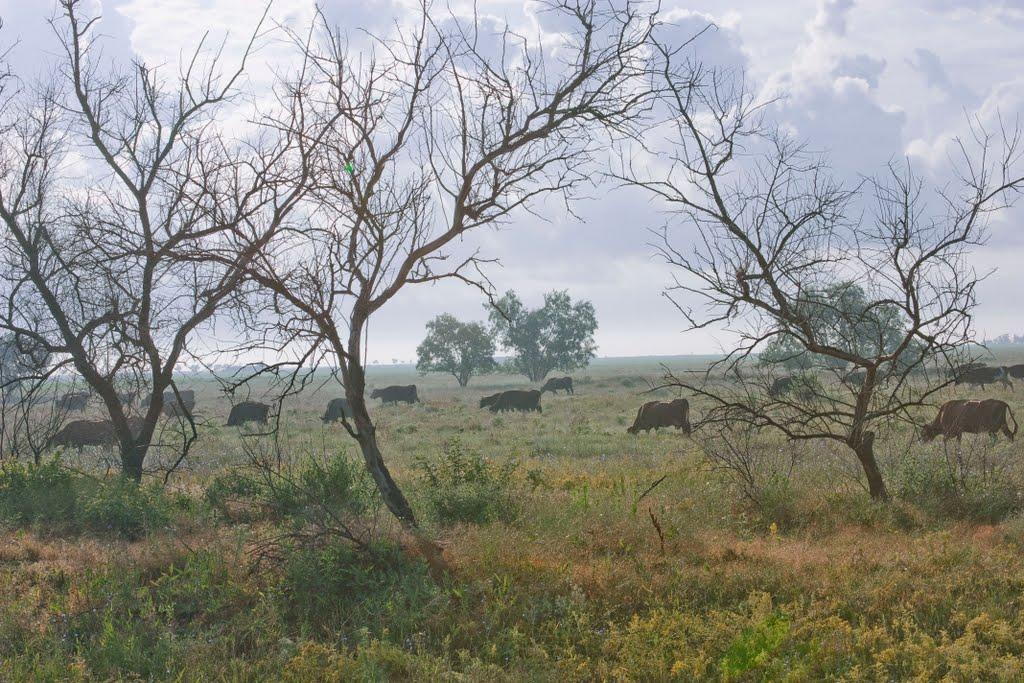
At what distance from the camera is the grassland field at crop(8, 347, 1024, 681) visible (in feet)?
20.1

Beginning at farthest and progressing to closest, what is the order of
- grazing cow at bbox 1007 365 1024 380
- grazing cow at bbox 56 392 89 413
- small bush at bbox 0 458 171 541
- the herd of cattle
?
1. grazing cow at bbox 1007 365 1024 380
2. the herd of cattle
3. grazing cow at bbox 56 392 89 413
4. small bush at bbox 0 458 171 541

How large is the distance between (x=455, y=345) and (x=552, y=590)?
198 ft

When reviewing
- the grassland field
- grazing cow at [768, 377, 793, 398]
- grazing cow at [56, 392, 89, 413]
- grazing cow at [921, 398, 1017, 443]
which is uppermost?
grazing cow at [56, 392, 89, 413]

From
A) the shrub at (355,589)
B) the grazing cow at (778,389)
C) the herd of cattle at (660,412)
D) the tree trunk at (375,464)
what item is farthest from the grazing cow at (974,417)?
the shrub at (355,589)

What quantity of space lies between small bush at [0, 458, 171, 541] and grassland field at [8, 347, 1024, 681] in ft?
0.19

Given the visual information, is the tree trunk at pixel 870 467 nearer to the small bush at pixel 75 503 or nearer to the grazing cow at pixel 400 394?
the small bush at pixel 75 503

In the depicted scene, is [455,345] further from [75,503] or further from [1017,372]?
[75,503]

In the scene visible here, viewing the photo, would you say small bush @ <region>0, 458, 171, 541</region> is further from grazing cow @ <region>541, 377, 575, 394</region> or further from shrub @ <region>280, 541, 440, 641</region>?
grazing cow @ <region>541, 377, 575, 394</region>

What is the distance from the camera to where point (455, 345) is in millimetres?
67188

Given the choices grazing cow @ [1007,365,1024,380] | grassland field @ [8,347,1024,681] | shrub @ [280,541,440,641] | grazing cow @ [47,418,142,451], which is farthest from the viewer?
grazing cow @ [1007,365,1024,380]

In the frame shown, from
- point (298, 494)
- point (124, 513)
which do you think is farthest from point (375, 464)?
point (124, 513)

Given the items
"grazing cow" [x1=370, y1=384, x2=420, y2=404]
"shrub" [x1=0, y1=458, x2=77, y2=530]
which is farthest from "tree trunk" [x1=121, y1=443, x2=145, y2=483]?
"grazing cow" [x1=370, y1=384, x2=420, y2=404]

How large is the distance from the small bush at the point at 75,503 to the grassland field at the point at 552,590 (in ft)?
0.19

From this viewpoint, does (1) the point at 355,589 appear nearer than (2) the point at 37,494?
Yes
